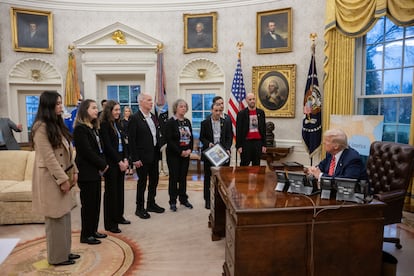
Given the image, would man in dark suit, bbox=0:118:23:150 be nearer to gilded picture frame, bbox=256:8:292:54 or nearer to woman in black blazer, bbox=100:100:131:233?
woman in black blazer, bbox=100:100:131:233

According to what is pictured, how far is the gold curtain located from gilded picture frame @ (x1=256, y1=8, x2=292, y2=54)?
0.89 m

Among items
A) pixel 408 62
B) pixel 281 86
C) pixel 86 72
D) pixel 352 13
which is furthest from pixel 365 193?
pixel 86 72

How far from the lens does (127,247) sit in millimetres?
3467

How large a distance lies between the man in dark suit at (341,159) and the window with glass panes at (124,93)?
18.7 feet

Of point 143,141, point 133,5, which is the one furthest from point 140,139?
point 133,5

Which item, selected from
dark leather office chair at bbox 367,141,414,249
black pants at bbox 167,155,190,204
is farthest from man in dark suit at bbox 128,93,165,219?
dark leather office chair at bbox 367,141,414,249

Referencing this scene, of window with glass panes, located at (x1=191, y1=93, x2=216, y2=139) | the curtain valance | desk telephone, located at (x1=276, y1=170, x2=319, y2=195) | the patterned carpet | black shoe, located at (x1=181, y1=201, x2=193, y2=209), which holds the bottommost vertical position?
the patterned carpet

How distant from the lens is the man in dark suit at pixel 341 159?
264 centimetres

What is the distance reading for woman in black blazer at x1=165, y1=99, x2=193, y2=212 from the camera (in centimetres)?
445

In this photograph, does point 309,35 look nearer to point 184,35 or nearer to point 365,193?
point 184,35

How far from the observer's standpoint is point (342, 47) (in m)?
5.62

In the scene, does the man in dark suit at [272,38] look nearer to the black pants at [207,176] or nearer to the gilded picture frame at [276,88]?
the gilded picture frame at [276,88]

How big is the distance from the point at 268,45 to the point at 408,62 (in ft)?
8.74

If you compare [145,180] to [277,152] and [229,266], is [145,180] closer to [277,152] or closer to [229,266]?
[229,266]
